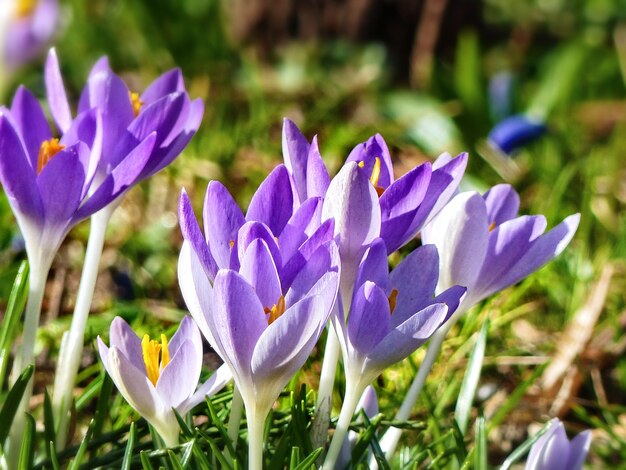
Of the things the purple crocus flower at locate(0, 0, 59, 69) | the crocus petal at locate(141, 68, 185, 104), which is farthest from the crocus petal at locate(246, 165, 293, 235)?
the purple crocus flower at locate(0, 0, 59, 69)

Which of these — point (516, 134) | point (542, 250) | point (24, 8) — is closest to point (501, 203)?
point (542, 250)

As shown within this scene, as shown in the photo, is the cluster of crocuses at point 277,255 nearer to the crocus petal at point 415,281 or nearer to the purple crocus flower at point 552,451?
the crocus petal at point 415,281

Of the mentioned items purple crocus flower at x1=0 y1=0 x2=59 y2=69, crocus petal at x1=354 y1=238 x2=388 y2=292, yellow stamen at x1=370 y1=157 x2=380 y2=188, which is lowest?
crocus petal at x1=354 y1=238 x2=388 y2=292

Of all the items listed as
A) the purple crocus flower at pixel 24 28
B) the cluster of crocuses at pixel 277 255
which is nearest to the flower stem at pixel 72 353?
the cluster of crocuses at pixel 277 255

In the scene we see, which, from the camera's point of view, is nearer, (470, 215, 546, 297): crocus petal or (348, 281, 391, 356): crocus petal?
(348, 281, 391, 356): crocus petal

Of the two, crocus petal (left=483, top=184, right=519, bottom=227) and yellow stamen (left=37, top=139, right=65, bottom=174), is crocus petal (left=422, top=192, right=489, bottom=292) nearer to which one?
crocus petal (left=483, top=184, right=519, bottom=227)
